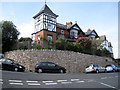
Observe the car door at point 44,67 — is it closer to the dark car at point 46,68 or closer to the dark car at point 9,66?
the dark car at point 46,68

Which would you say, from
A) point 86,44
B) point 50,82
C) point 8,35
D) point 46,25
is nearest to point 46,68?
point 50,82

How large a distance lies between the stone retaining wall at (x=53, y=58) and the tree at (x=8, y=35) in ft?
4.66

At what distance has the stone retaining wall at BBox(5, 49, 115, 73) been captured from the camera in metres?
19.5

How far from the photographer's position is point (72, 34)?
37.2m

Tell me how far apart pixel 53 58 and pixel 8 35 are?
8.69 m

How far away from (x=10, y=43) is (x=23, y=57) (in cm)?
462

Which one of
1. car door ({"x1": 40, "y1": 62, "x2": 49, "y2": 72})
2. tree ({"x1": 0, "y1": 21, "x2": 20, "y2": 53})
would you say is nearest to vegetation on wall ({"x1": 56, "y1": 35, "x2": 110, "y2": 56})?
car door ({"x1": 40, "y1": 62, "x2": 49, "y2": 72})

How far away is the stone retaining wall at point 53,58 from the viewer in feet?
63.9

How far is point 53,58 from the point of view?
67.8 feet

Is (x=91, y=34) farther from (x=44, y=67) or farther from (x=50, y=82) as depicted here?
(x=50, y=82)

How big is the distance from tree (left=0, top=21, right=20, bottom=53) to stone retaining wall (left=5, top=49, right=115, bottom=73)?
1421 millimetres

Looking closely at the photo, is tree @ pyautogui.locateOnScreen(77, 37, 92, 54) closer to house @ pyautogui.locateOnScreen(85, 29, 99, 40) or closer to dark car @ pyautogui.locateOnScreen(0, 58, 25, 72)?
dark car @ pyautogui.locateOnScreen(0, 58, 25, 72)

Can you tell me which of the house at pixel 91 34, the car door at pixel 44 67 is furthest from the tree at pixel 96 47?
the car door at pixel 44 67

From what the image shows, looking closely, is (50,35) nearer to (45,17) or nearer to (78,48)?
(45,17)
